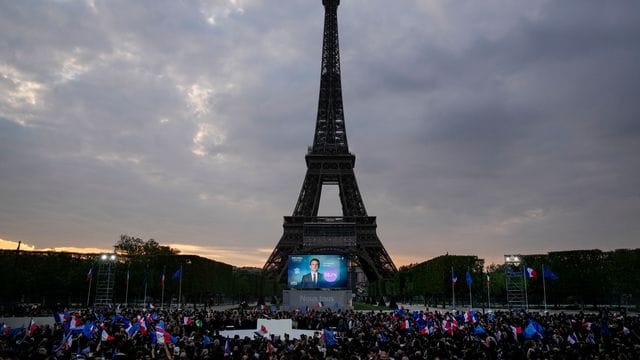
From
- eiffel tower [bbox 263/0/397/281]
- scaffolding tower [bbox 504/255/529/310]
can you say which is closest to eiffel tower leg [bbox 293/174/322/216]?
eiffel tower [bbox 263/0/397/281]

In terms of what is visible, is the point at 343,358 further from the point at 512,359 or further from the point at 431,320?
the point at 431,320

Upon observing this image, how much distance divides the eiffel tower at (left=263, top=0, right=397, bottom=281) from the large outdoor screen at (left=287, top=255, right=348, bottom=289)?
105 feet

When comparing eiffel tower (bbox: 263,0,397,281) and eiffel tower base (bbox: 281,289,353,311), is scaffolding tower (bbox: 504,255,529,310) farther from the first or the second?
eiffel tower (bbox: 263,0,397,281)

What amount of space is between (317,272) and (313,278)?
731 mm

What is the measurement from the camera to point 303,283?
47062mm

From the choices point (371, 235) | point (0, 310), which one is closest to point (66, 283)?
point (0, 310)

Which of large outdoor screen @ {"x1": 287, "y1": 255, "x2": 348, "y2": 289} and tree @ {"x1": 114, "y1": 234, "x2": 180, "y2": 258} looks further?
tree @ {"x1": 114, "y1": 234, "x2": 180, "y2": 258}

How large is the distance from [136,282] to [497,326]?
184 feet

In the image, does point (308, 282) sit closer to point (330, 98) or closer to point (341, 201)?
point (341, 201)

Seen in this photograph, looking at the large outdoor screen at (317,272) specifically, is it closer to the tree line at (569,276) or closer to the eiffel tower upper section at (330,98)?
the tree line at (569,276)

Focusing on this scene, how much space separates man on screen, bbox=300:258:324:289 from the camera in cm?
4694

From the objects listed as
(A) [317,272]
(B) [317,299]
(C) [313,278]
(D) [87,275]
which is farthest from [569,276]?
(D) [87,275]

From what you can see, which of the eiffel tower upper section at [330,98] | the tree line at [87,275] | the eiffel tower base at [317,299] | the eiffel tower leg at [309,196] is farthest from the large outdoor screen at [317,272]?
the eiffel tower upper section at [330,98]

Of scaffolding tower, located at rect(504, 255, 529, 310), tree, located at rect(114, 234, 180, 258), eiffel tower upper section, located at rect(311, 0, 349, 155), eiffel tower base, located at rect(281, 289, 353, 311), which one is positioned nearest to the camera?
eiffel tower base, located at rect(281, 289, 353, 311)
